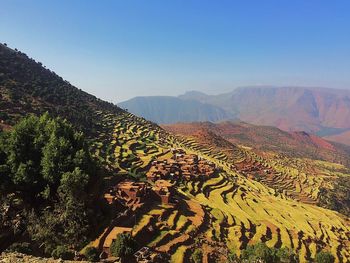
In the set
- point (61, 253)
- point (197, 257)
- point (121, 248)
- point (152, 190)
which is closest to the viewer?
point (61, 253)

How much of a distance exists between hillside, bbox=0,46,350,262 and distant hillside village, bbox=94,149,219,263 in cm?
13

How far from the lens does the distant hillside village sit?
1219 inches

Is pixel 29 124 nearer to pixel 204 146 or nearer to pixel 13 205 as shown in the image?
pixel 13 205

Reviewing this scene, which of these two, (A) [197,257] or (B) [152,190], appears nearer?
(A) [197,257]

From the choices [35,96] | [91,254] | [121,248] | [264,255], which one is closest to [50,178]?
[91,254]

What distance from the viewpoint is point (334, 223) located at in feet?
240

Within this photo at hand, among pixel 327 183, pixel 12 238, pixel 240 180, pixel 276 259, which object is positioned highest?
pixel 12 238

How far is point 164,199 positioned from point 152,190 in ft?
8.31

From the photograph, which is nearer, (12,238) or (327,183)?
(12,238)

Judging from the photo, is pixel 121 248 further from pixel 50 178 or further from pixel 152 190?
pixel 152 190

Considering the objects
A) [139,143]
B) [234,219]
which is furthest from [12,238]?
[139,143]

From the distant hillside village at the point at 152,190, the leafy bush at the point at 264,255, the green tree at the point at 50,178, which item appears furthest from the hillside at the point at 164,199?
the green tree at the point at 50,178

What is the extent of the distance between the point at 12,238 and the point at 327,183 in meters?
132

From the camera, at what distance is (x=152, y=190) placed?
47562 millimetres
